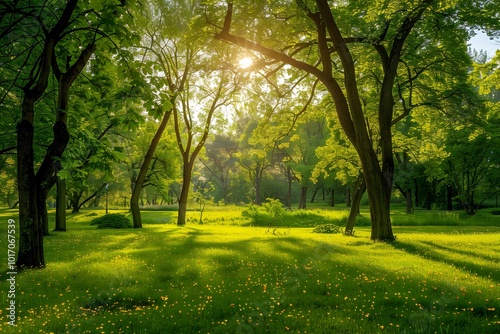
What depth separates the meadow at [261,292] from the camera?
516 centimetres

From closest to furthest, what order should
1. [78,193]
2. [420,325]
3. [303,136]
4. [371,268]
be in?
1. [420,325]
2. [371,268]
3. [78,193]
4. [303,136]

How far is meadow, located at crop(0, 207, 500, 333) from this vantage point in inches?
203

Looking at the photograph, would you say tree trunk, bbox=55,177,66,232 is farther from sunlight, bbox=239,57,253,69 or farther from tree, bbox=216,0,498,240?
tree, bbox=216,0,498,240

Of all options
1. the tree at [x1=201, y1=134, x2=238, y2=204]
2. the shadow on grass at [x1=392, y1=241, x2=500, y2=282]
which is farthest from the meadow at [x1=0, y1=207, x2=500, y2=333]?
the tree at [x1=201, y1=134, x2=238, y2=204]

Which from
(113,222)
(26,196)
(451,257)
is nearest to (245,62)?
(26,196)

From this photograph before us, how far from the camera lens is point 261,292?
6949mm

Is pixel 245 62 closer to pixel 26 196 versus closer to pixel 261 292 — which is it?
pixel 26 196

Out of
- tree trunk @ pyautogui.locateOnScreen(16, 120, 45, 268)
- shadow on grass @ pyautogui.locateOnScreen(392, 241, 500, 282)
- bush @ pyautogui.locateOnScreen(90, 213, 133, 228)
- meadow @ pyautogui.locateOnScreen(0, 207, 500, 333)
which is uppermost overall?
tree trunk @ pyautogui.locateOnScreen(16, 120, 45, 268)

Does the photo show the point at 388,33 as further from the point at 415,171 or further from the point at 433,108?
the point at 415,171

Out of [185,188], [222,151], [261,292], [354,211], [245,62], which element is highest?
[222,151]

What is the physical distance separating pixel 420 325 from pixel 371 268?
4.05 metres

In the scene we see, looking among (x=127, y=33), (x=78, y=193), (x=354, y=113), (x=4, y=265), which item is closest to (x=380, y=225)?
(x=354, y=113)

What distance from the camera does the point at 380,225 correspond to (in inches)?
589

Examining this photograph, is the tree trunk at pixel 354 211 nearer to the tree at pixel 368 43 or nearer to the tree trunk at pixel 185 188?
the tree at pixel 368 43
